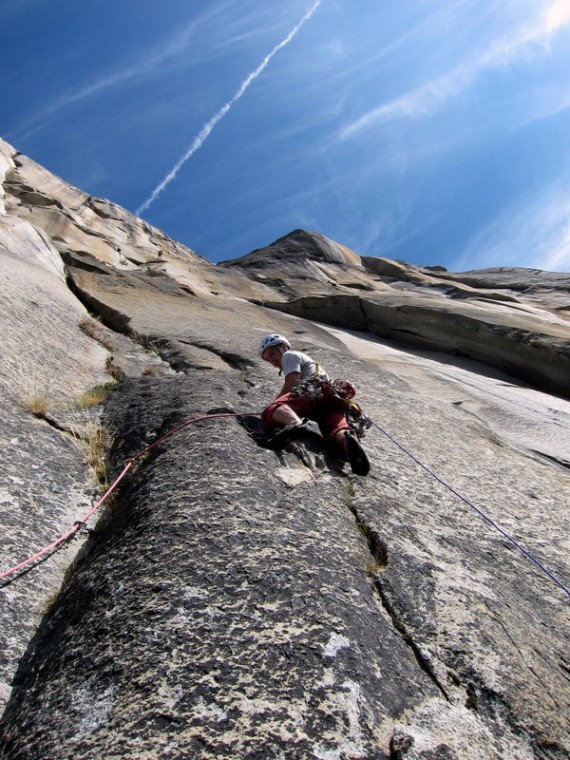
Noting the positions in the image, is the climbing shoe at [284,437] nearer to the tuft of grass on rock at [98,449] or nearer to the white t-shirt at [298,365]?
the white t-shirt at [298,365]

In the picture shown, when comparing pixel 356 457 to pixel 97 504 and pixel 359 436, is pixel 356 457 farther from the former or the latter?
pixel 97 504

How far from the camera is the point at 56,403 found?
5793 millimetres

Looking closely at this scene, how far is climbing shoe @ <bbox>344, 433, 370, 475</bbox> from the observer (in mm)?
4961

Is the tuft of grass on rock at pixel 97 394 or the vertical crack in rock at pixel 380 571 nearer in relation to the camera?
the vertical crack in rock at pixel 380 571

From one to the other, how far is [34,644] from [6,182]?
32.8 m

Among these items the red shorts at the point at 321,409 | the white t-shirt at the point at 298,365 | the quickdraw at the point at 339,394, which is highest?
the white t-shirt at the point at 298,365

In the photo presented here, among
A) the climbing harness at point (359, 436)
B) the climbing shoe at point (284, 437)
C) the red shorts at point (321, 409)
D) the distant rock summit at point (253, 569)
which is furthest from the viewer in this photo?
the red shorts at point (321, 409)

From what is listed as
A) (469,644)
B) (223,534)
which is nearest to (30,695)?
(223,534)

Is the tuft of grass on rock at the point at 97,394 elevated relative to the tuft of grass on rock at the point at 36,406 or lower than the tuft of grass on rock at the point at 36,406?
elevated

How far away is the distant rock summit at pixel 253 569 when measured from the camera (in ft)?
7.89

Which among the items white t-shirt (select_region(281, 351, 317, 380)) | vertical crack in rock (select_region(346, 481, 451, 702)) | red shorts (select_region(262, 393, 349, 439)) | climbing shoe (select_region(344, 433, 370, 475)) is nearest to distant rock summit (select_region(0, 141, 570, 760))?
vertical crack in rock (select_region(346, 481, 451, 702))

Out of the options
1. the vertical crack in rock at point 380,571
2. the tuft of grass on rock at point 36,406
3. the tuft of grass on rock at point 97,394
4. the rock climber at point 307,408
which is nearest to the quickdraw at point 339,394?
the rock climber at point 307,408

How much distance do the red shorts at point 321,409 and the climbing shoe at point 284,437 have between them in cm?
38

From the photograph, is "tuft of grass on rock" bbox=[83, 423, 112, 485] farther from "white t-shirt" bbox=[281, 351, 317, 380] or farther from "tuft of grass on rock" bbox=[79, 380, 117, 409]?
"white t-shirt" bbox=[281, 351, 317, 380]
